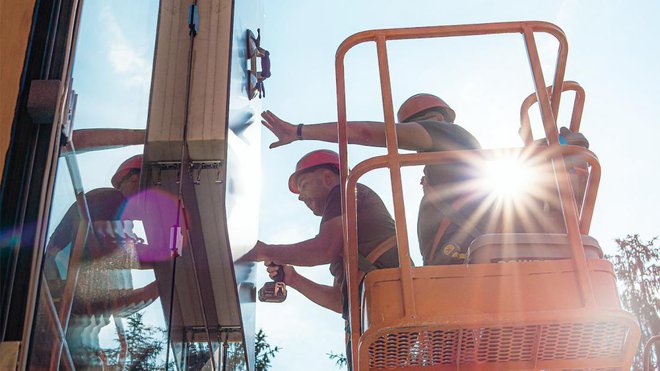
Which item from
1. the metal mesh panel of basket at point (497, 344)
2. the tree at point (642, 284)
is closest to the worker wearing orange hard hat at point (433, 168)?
the metal mesh panel of basket at point (497, 344)

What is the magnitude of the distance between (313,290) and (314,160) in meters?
0.93

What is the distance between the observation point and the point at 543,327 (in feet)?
8.70

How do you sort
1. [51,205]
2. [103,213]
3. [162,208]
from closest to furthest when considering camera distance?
[51,205], [103,213], [162,208]

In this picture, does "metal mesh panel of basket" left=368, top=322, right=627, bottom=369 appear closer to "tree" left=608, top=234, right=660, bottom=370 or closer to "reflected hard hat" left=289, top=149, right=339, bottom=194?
"reflected hard hat" left=289, top=149, right=339, bottom=194

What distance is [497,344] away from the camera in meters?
2.75

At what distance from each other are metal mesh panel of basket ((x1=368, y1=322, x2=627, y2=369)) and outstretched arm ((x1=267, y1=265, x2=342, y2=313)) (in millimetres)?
2182

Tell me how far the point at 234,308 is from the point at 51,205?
2.82 m

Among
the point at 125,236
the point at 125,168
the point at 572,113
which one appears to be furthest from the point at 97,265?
the point at 572,113

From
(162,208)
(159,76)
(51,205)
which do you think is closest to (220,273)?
(162,208)

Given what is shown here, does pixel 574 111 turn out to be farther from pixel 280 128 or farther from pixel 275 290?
pixel 275 290

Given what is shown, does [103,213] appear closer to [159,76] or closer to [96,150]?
[96,150]

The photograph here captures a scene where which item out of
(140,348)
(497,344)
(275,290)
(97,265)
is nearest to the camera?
(97,265)

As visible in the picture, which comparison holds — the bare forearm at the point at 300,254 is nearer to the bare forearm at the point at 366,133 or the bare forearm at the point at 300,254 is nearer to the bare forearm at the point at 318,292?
the bare forearm at the point at 318,292

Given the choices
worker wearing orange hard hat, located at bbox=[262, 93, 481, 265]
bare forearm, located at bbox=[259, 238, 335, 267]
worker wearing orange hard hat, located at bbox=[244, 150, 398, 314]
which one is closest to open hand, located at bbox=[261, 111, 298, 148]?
worker wearing orange hard hat, located at bbox=[262, 93, 481, 265]
